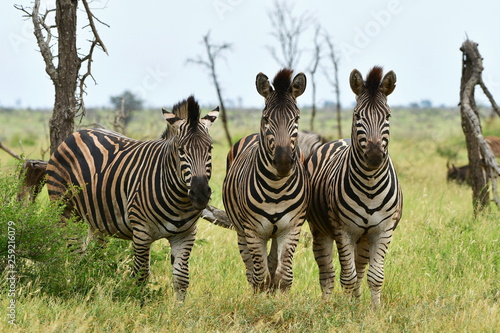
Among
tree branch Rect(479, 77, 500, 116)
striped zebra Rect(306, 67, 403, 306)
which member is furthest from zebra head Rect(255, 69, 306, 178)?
tree branch Rect(479, 77, 500, 116)

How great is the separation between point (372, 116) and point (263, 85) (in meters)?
1.04

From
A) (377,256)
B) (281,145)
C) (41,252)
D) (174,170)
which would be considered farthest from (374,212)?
(41,252)

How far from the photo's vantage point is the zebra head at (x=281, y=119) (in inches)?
191

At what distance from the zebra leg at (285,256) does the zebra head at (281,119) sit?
0.62m

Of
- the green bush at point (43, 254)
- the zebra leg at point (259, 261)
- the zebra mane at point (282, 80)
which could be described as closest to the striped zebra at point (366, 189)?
the zebra mane at point (282, 80)

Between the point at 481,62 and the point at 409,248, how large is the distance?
409 centimetres

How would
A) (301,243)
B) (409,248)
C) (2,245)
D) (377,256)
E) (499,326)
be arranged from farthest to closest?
(301,243), (409,248), (377,256), (2,245), (499,326)

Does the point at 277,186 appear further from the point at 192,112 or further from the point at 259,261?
the point at 192,112

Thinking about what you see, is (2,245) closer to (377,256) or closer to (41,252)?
(41,252)

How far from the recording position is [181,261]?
17.9 ft

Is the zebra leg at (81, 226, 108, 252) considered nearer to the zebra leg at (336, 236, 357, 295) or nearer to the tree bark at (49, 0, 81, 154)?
the tree bark at (49, 0, 81, 154)

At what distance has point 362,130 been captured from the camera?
16.4ft

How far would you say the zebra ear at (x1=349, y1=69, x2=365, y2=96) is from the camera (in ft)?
17.2

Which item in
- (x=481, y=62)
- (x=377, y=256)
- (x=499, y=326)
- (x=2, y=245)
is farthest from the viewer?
(x=481, y=62)
